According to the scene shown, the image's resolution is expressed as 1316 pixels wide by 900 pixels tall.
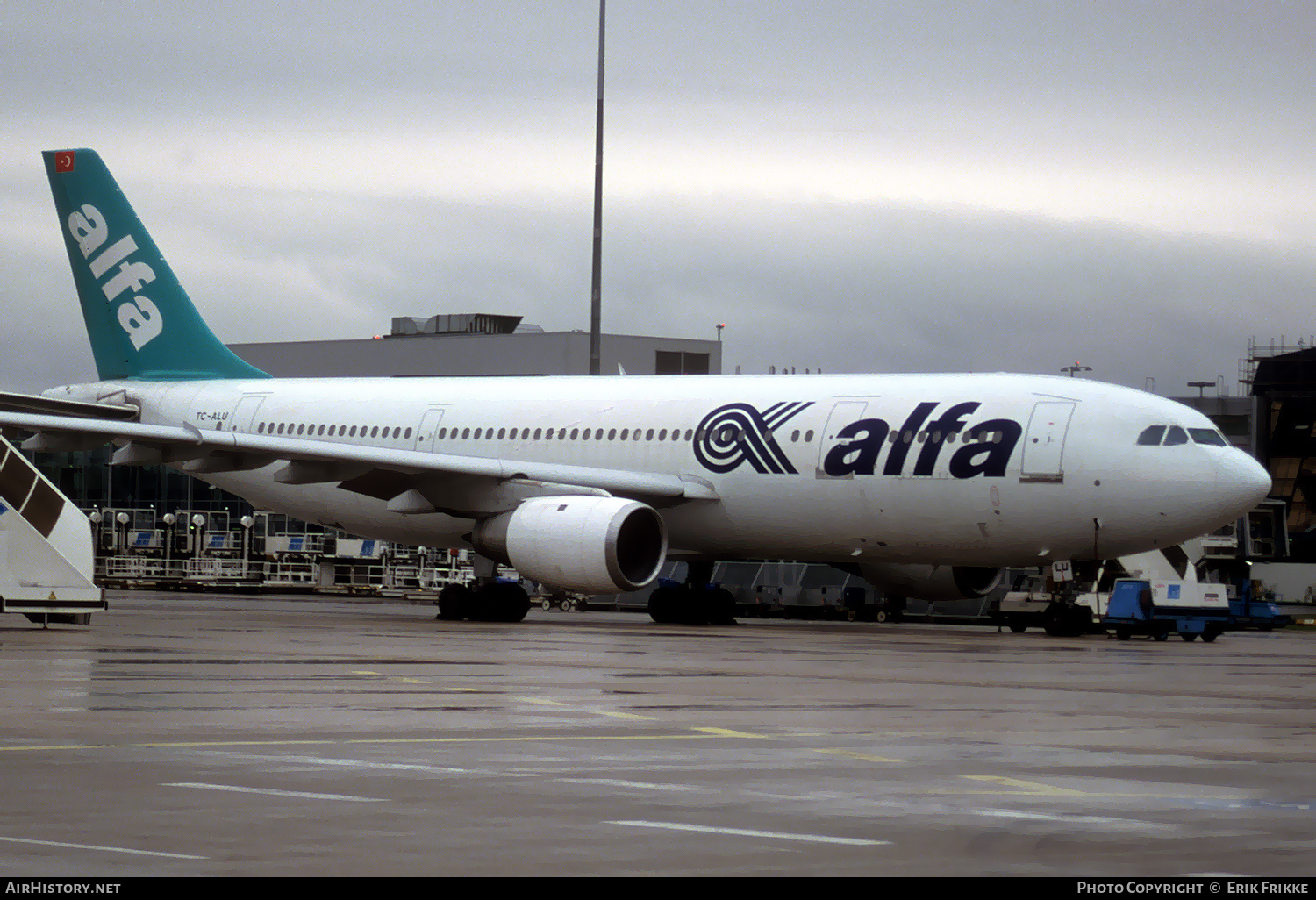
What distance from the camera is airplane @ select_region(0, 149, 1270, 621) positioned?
26312 mm

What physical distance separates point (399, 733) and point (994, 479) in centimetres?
1668

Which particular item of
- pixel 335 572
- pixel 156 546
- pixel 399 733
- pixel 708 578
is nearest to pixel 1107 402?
pixel 708 578

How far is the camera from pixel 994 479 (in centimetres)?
2650

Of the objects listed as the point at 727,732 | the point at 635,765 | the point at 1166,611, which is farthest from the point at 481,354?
the point at 635,765

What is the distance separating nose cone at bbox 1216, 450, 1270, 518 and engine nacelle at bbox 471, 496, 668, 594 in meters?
7.91

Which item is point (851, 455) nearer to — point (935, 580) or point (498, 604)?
point (935, 580)

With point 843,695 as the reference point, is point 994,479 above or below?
above

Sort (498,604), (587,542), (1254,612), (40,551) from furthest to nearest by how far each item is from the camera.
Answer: (1254,612) → (498,604) → (587,542) → (40,551)

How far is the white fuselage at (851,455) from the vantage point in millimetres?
26141

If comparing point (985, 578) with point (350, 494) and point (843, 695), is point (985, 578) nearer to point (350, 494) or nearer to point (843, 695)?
point (350, 494)

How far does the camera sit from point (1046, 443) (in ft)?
86.4

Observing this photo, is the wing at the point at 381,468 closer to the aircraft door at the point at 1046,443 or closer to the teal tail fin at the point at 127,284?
the aircraft door at the point at 1046,443

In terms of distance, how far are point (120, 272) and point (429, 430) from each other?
797cm
